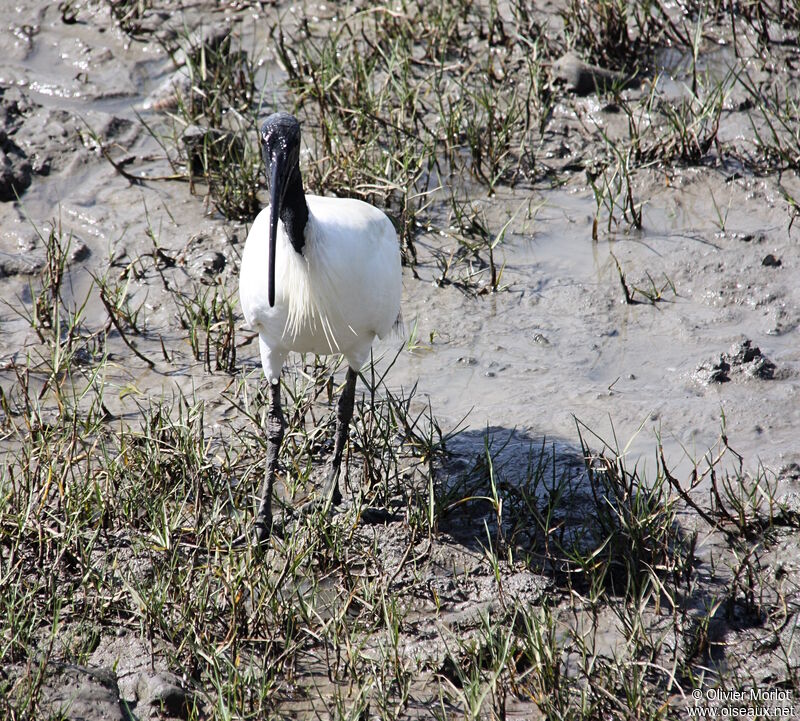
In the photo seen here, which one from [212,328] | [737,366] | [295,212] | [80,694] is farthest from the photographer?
[212,328]

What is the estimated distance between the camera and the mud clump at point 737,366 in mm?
4352

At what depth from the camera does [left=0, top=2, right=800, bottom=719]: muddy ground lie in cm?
305

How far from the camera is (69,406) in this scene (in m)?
4.14

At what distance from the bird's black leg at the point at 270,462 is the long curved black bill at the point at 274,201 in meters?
0.72

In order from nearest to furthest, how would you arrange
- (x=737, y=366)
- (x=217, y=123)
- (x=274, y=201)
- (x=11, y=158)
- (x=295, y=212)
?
(x=274, y=201) → (x=295, y=212) → (x=737, y=366) → (x=11, y=158) → (x=217, y=123)

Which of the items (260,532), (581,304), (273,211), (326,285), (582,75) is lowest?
(260,532)

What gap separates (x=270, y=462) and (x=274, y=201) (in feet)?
3.81

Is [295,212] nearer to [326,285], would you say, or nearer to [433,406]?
[326,285]

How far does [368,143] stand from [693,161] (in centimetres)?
195

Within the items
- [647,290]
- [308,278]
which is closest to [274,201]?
[308,278]

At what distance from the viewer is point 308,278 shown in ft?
11.4

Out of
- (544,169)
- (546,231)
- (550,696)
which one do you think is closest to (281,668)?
(550,696)

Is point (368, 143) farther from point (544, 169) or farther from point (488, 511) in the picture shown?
point (488, 511)

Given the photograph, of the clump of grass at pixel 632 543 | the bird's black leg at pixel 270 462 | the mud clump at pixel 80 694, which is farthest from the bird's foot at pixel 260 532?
the clump of grass at pixel 632 543
